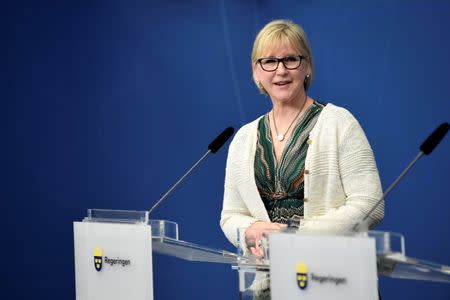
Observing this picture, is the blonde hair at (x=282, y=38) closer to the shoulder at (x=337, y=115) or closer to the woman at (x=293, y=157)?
the woman at (x=293, y=157)

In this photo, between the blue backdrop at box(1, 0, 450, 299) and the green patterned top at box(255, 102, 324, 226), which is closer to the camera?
the green patterned top at box(255, 102, 324, 226)

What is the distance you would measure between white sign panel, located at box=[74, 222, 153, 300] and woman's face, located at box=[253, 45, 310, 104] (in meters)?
0.63

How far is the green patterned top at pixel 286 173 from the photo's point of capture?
2.29 m

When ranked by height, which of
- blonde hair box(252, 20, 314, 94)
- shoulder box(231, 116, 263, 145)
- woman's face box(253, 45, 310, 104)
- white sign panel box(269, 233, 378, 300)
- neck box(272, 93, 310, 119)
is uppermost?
blonde hair box(252, 20, 314, 94)

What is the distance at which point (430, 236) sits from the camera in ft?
11.5

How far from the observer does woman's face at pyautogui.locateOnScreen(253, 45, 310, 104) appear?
7.66 ft

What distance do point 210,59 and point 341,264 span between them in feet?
8.24

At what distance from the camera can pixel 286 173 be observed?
2.30 metres

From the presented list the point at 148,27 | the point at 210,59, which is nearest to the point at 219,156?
the point at 210,59

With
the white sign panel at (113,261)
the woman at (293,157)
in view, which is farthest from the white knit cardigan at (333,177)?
the white sign panel at (113,261)

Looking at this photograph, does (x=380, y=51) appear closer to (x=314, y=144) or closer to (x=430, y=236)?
(x=430, y=236)

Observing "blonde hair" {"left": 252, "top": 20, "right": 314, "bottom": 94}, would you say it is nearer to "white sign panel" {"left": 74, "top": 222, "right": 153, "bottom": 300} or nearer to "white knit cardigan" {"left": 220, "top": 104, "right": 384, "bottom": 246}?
"white knit cardigan" {"left": 220, "top": 104, "right": 384, "bottom": 246}

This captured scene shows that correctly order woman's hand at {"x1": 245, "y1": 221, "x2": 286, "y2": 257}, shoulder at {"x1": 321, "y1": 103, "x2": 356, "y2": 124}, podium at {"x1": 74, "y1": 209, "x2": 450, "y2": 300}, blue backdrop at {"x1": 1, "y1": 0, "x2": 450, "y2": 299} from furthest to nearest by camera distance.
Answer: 1. blue backdrop at {"x1": 1, "y1": 0, "x2": 450, "y2": 299}
2. shoulder at {"x1": 321, "y1": 103, "x2": 356, "y2": 124}
3. woman's hand at {"x1": 245, "y1": 221, "x2": 286, "y2": 257}
4. podium at {"x1": 74, "y1": 209, "x2": 450, "y2": 300}

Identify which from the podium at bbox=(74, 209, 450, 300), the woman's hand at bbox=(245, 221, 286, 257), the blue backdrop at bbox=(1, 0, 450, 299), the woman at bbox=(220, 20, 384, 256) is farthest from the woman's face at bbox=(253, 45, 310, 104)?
the blue backdrop at bbox=(1, 0, 450, 299)
